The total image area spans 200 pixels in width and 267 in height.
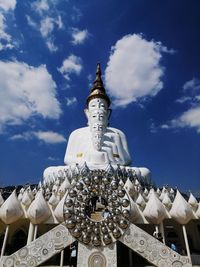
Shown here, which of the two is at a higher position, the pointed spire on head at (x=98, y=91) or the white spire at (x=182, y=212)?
the pointed spire on head at (x=98, y=91)

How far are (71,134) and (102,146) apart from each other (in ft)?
20.9

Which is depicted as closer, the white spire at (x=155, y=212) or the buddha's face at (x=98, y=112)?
the white spire at (x=155, y=212)

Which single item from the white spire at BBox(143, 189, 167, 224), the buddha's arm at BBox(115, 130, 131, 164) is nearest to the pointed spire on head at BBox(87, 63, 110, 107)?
the buddha's arm at BBox(115, 130, 131, 164)

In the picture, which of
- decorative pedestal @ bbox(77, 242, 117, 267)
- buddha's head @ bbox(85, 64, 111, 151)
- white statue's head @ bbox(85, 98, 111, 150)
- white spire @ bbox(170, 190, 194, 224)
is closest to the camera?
decorative pedestal @ bbox(77, 242, 117, 267)

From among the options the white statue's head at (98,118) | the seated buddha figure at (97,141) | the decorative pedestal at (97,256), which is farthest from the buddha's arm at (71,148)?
the decorative pedestal at (97,256)

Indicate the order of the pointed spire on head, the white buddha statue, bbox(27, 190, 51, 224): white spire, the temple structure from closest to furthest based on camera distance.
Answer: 1. the temple structure
2. bbox(27, 190, 51, 224): white spire
3. the white buddha statue
4. the pointed spire on head

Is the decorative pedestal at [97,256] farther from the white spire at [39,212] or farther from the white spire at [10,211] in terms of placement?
the white spire at [10,211]

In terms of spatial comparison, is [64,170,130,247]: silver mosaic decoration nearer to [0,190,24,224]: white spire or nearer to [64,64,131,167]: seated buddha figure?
[0,190,24,224]: white spire

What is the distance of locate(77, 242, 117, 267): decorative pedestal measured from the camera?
5965 mm

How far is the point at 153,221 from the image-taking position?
1219cm

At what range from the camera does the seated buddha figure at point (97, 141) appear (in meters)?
26.0

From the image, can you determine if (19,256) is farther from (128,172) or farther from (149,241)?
(128,172)

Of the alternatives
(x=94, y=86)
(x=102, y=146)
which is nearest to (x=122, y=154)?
(x=102, y=146)

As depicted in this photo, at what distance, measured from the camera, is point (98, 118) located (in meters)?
28.9
